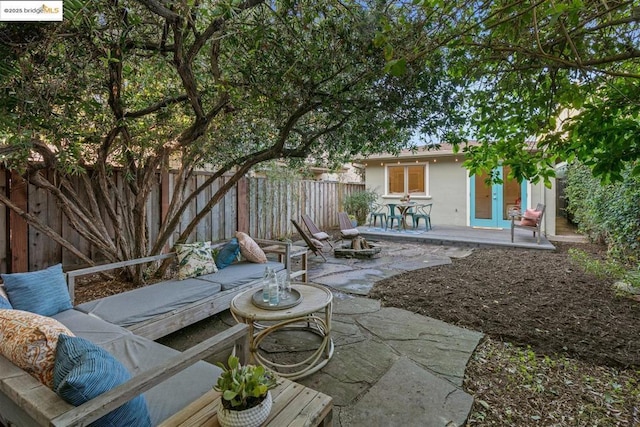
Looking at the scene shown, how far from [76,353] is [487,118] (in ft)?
11.2

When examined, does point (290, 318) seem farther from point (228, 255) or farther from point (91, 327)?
point (228, 255)

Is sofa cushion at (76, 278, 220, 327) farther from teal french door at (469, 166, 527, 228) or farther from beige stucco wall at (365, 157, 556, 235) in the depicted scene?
beige stucco wall at (365, 157, 556, 235)

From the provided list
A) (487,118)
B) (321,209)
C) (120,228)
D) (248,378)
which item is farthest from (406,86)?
(321,209)

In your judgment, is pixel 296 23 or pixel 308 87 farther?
pixel 308 87

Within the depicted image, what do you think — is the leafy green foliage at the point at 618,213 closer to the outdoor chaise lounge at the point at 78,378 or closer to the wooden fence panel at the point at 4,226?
the outdoor chaise lounge at the point at 78,378

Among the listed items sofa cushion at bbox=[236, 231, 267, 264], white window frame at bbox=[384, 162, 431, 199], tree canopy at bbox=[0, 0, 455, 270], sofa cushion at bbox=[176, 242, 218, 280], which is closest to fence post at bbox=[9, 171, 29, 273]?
tree canopy at bbox=[0, 0, 455, 270]

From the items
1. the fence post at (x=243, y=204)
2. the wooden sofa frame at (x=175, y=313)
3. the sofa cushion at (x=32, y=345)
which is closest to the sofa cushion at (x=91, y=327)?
the wooden sofa frame at (x=175, y=313)

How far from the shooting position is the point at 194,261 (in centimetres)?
362

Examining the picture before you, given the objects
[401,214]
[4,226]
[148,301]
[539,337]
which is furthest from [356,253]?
[4,226]

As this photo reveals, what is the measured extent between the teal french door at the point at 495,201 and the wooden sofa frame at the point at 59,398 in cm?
946

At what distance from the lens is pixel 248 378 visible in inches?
49.9

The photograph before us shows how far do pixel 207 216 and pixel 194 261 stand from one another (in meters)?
2.59

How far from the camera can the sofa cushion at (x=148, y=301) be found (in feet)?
8.30

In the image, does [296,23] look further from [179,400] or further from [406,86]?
[179,400]
